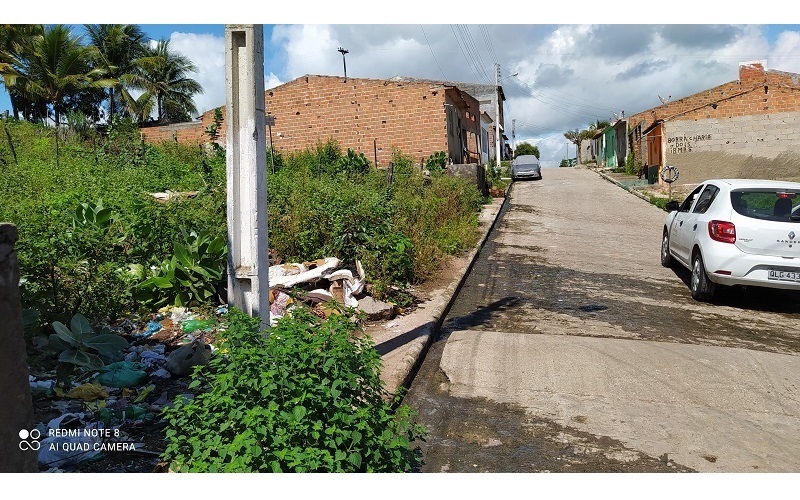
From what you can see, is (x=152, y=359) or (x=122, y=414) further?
(x=152, y=359)

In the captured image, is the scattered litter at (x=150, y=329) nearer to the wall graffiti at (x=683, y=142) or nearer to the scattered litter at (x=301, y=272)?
the scattered litter at (x=301, y=272)

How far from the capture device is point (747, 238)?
812cm

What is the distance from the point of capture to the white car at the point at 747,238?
26.2ft

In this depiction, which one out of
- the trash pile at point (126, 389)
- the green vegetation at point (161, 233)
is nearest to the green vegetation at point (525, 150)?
the green vegetation at point (161, 233)

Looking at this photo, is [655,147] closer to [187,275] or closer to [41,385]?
[187,275]

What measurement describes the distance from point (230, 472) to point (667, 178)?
2574 cm

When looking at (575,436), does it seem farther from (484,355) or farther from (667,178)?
(667,178)

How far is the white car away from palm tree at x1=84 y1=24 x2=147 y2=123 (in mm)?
32262

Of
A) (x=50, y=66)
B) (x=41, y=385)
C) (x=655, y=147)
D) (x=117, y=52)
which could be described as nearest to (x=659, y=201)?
(x=655, y=147)

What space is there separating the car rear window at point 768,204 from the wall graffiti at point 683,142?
1968cm

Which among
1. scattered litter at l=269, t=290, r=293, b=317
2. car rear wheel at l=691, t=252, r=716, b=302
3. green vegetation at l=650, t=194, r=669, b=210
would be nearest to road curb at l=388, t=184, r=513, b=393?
scattered litter at l=269, t=290, r=293, b=317

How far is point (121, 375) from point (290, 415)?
2315 millimetres

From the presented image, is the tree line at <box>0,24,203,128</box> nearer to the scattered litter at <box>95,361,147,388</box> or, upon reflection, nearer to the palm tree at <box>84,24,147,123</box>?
the palm tree at <box>84,24,147,123</box>

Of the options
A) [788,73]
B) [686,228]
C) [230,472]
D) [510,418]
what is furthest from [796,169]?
[230,472]
